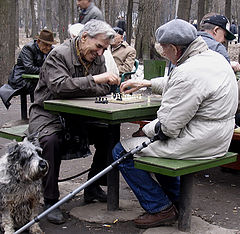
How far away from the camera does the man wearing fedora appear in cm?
768

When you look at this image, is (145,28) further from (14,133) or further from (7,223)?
(7,223)

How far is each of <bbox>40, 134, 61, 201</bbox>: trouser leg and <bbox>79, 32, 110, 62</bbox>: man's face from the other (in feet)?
2.77

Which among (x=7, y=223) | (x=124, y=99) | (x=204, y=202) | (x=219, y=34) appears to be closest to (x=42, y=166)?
(x=7, y=223)

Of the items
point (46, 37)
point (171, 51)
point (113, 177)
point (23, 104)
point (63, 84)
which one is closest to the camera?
point (171, 51)

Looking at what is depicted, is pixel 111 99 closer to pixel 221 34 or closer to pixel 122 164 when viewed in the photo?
pixel 122 164

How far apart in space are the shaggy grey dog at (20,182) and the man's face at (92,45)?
103cm

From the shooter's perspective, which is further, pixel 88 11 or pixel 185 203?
pixel 88 11

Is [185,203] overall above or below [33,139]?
below

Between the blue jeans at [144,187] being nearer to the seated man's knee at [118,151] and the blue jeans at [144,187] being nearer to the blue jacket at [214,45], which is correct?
the seated man's knee at [118,151]

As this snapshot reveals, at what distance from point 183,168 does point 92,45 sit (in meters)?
1.51

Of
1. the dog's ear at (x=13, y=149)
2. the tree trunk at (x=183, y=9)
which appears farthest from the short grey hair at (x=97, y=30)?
the tree trunk at (x=183, y=9)

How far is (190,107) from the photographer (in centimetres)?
338

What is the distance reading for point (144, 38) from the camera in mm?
15180

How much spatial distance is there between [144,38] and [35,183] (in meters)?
12.1
